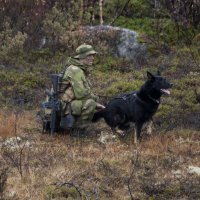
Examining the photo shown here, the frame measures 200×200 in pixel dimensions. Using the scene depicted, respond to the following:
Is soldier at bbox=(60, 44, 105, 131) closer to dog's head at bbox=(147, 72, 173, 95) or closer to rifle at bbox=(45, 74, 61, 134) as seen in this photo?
rifle at bbox=(45, 74, 61, 134)

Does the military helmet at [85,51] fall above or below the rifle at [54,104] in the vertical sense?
above

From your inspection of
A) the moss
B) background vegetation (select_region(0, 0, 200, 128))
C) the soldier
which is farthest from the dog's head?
background vegetation (select_region(0, 0, 200, 128))

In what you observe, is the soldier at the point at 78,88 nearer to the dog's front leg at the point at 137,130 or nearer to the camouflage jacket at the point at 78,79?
the camouflage jacket at the point at 78,79

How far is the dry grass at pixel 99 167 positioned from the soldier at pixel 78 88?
0.48m

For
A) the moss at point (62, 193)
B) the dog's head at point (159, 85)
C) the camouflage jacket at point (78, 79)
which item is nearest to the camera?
the moss at point (62, 193)

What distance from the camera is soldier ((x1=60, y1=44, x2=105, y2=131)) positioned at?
9305 millimetres

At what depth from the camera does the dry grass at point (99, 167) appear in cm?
656

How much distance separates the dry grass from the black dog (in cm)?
38

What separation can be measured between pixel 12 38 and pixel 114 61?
271 cm

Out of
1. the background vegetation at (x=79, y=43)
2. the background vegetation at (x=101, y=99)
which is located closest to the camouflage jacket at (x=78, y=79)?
the background vegetation at (x=101, y=99)

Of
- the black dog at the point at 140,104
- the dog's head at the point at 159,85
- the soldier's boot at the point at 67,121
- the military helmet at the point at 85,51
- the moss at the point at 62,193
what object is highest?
the military helmet at the point at 85,51

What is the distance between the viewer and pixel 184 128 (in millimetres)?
9906

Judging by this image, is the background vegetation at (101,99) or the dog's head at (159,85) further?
the dog's head at (159,85)

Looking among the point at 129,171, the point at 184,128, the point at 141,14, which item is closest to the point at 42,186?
the point at 129,171
